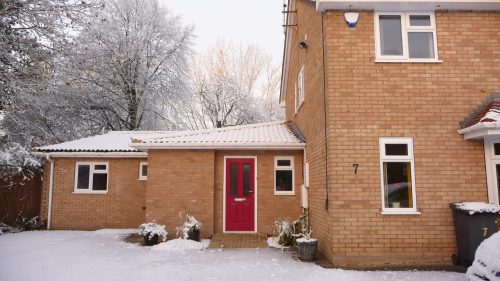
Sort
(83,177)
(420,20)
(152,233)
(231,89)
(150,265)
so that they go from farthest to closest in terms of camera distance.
A: (231,89), (83,177), (152,233), (420,20), (150,265)

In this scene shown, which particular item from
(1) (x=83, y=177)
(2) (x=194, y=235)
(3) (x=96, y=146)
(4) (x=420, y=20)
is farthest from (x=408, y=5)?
(1) (x=83, y=177)

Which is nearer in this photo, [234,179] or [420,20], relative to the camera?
[420,20]

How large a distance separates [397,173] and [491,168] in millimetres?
1943

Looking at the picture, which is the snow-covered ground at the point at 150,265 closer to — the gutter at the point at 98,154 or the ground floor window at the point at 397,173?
the ground floor window at the point at 397,173

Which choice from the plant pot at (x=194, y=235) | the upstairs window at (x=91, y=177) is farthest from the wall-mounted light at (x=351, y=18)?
the upstairs window at (x=91, y=177)

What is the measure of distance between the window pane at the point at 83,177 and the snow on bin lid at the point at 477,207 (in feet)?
39.6

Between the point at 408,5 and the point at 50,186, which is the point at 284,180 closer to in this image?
the point at 408,5

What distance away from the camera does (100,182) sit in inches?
535

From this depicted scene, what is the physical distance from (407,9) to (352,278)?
5.91 m

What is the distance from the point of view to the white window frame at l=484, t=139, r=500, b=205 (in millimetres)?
7660

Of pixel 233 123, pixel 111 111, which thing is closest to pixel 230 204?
pixel 111 111

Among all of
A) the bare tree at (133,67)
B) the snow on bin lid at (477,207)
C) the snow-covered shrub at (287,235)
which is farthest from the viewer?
the bare tree at (133,67)

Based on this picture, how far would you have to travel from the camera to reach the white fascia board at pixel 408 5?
789cm

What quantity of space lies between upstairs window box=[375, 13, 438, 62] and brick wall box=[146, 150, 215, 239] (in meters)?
5.91
